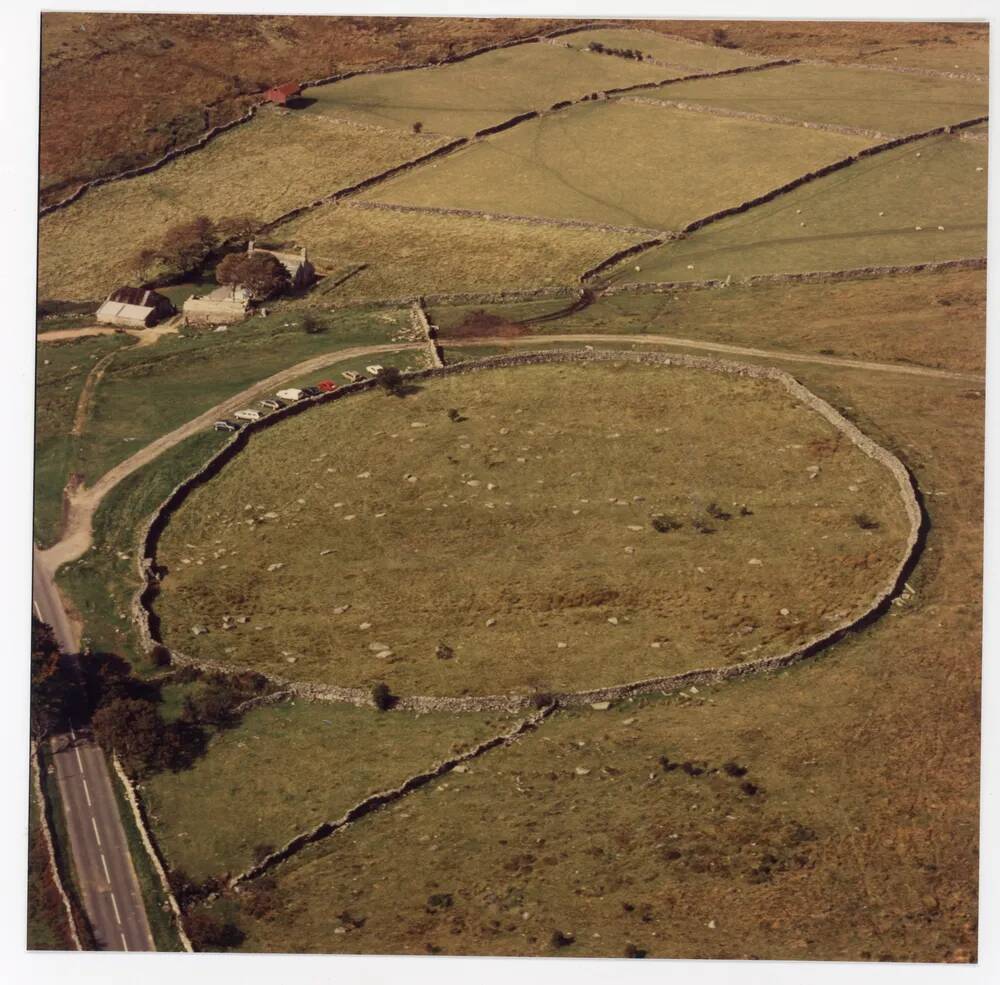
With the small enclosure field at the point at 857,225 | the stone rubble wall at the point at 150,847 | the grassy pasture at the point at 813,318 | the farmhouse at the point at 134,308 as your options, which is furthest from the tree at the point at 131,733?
the small enclosure field at the point at 857,225

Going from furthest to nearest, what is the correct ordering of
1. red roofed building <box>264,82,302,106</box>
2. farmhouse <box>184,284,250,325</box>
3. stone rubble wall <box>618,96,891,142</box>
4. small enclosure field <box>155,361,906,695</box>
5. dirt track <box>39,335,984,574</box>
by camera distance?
1. red roofed building <box>264,82,302,106</box>
2. stone rubble wall <box>618,96,891,142</box>
3. farmhouse <box>184,284,250,325</box>
4. dirt track <box>39,335,984,574</box>
5. small enclosure field <box>155,361,906,695</box>

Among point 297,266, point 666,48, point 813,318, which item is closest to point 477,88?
point 666,48

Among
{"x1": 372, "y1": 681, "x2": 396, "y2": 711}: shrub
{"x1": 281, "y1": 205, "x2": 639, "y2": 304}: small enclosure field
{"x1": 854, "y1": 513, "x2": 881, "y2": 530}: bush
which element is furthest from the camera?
{"x1": 281, "y1": 205, "x2": 639, "y2": 304}: small enclosure field

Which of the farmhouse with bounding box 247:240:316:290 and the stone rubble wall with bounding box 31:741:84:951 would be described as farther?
the farmhouse with bounding box 247:240:316:290

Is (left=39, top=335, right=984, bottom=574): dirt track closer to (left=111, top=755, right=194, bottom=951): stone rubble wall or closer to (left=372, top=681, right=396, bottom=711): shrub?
(left=111, top=755, right=194, bottom=951): stone rubble wall

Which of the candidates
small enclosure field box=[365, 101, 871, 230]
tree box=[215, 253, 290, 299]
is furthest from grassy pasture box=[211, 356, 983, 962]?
small enclosure field box=[365, 101, 871, 230]

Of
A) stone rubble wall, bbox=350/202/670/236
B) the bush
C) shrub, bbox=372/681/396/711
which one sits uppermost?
stone rubble wall, bbox=350/202/670/236

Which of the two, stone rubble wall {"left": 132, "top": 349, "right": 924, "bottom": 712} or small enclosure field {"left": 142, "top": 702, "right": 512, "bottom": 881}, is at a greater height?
stone rubble wall {"left": 132, "top": 349, "right": 924, "bottom": 712}
